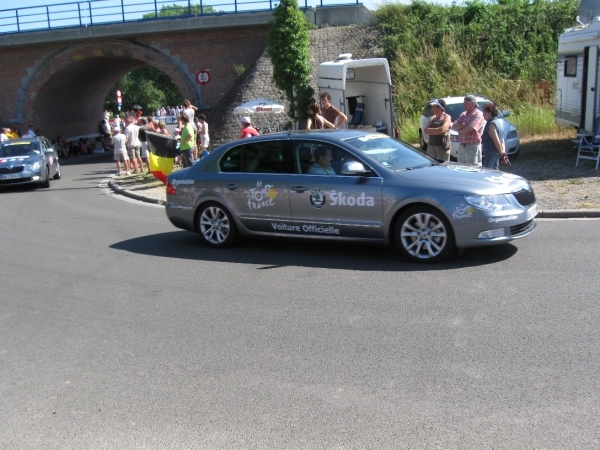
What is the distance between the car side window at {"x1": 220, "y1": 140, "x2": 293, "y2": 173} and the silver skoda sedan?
0.01 m

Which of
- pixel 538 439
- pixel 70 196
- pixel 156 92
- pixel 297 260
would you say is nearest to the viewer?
pixel 538 439

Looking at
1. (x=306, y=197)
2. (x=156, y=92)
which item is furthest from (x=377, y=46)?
(x=156, y=92)

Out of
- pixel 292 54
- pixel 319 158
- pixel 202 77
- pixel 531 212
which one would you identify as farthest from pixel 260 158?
pixel 202 77

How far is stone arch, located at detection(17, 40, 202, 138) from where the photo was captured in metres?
32.9

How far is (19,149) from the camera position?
21.4 metres

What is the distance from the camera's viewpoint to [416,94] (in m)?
26.8

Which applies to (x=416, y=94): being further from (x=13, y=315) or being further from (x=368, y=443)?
(x=368, y=443)

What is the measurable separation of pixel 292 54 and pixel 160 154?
938 cm

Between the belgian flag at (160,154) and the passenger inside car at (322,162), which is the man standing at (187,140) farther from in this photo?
the passenger inside car at (322,162)

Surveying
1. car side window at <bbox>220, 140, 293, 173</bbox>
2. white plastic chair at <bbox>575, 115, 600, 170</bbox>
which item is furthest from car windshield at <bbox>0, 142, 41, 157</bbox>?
white plastic chair at <bbox>575, 115, 600, 170</bbox>

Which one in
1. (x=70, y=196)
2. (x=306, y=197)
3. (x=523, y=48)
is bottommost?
(x=70, y=196)

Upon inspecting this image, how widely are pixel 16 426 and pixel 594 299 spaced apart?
16.4ft

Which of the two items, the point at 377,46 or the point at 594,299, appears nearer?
the point at 594,299

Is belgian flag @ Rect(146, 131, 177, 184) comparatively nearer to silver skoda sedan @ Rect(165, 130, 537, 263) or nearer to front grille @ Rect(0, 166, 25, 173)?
front grille @ Rect(0, 166, 25, 173)
